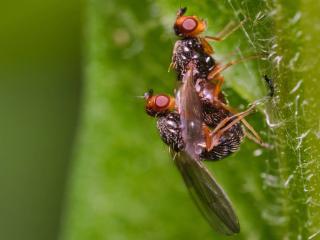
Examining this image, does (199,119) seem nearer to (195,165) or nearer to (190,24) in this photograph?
(195,165)

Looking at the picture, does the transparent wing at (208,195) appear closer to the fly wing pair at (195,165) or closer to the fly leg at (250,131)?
the fly wing pair at (195,165)

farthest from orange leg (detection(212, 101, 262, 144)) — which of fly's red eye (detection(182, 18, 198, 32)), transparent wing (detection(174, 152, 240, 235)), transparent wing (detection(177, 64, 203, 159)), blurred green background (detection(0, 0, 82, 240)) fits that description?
blurred green background (detection(0, 0, 82, 240))

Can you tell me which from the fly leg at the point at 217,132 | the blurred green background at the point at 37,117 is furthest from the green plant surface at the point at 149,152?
the blurred green background at the point at 37,117

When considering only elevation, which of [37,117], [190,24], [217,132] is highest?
[37,117]

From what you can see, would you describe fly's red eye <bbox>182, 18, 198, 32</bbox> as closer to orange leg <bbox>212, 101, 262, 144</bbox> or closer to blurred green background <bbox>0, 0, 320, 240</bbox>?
blurred green background <bbox>0, 0, 320, 240</bbox>

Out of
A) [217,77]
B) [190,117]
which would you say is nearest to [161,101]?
[190,117]

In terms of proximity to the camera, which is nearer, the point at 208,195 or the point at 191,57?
the point at 208,195

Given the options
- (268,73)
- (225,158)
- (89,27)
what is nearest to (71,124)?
(89,27)

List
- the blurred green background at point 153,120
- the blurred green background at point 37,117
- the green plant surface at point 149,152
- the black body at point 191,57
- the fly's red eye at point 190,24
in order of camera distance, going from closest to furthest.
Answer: the blurred green background at point 153,120
the green plant surface at point 149,152
the fly's red eye at point 190,24
the black body at point 191,57
the blurred green background at point 37,117
